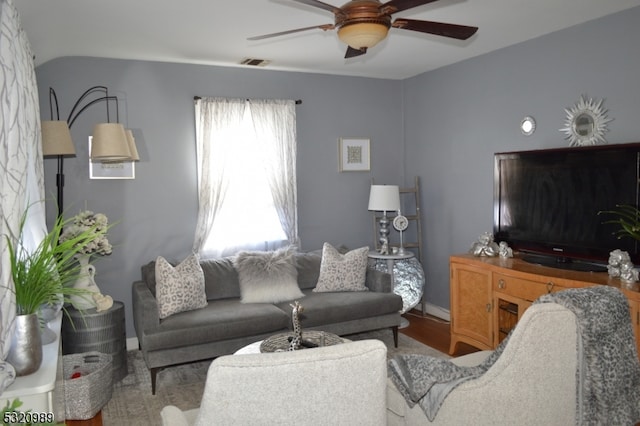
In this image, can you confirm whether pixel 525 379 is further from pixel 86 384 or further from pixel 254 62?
pixel 254 62

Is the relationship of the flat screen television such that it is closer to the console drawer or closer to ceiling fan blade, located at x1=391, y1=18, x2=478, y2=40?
the console drawer

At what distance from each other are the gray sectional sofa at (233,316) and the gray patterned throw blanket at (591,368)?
1.84m

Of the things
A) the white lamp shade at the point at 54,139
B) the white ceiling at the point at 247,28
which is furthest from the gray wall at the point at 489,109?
the white lamp shade at the point at 54,139

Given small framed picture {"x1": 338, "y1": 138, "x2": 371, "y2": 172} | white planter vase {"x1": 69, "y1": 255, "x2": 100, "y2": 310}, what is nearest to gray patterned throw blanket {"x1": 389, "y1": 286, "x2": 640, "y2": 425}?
white planter vase {"x1": 69, "y1": 255, "x2": 100, "y2": 310}

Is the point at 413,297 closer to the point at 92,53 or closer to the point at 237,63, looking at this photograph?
the point at 237,63

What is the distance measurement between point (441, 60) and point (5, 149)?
156 inches

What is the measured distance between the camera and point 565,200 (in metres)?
3.82

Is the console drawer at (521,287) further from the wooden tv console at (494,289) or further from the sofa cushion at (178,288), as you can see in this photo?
the sofa cushion at (178,288)

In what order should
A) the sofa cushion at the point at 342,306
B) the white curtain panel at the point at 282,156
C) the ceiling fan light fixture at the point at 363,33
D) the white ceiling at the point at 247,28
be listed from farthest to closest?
the white curtain panel at the point at 282,156 < the sofa cushion at the point at 342,306 < the white ceiling at the point at 247,28 < the ceiling fan light fixture at the point at 363,33

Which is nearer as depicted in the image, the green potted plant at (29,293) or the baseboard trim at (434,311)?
the green potted plant at (29,293)

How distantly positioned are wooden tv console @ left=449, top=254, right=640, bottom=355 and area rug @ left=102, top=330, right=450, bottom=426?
1.25 feet

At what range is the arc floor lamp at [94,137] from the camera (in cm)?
361

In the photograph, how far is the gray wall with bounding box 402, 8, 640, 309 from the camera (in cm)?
365

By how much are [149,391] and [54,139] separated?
1.95 meters
